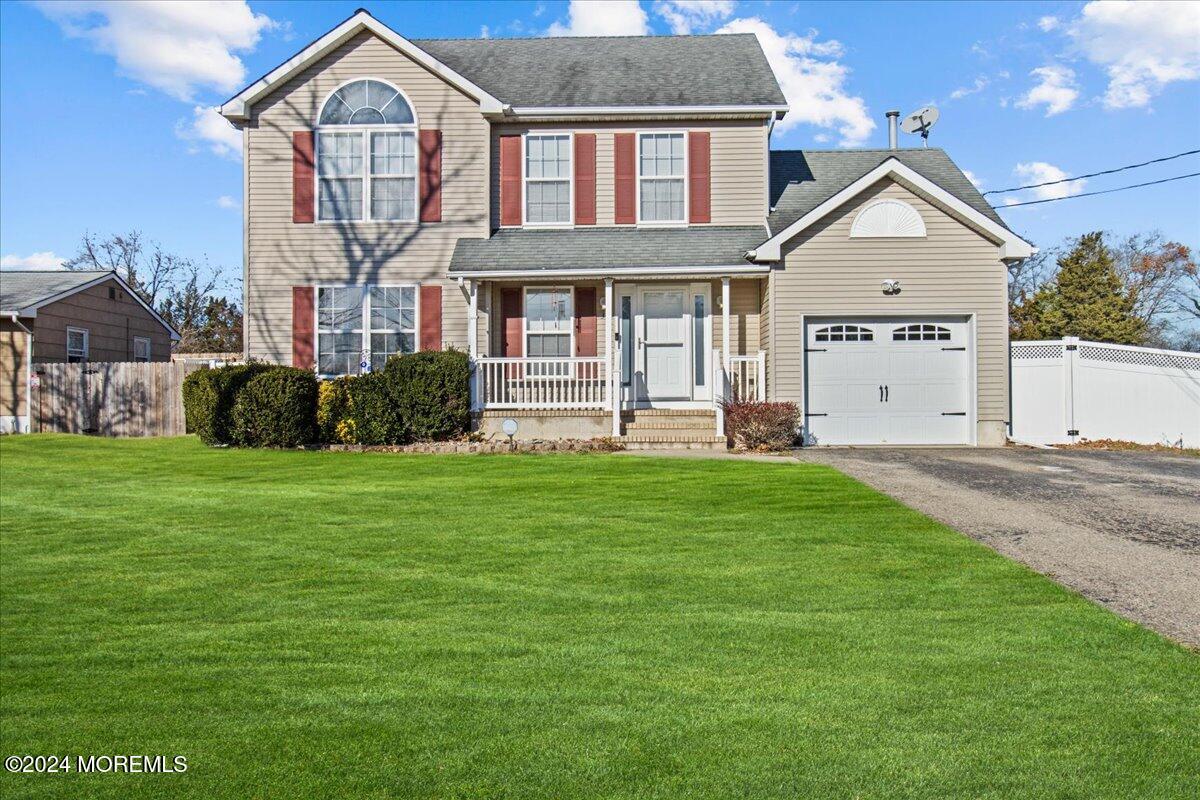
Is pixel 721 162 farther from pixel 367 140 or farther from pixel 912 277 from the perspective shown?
pixel 367 140

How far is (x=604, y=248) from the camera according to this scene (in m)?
16.6

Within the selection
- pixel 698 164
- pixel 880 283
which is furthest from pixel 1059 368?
pixel 698 164

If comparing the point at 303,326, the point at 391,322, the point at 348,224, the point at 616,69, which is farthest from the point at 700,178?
the point at 303,326

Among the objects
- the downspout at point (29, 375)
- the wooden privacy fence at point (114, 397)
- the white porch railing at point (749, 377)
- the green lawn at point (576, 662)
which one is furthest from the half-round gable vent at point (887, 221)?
the downspout at point (29, 375)

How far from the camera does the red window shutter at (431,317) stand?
17203 millimetres

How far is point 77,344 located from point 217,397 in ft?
37.4

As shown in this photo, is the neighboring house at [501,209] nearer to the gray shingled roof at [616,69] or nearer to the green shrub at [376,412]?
the gray shingled roof at [616,69]

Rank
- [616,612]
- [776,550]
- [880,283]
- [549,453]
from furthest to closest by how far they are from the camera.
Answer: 1. [880,283]
2. [549,453]
3. [776,550]
4. [616,612]

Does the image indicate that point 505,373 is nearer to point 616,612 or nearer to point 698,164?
point 698,164

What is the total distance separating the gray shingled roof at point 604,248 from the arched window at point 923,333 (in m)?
3.11

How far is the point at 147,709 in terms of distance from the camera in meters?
4.17

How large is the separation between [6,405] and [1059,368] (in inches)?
930

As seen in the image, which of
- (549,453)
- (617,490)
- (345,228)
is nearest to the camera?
(617,490)

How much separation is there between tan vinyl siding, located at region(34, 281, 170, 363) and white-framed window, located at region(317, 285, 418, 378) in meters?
9.82
